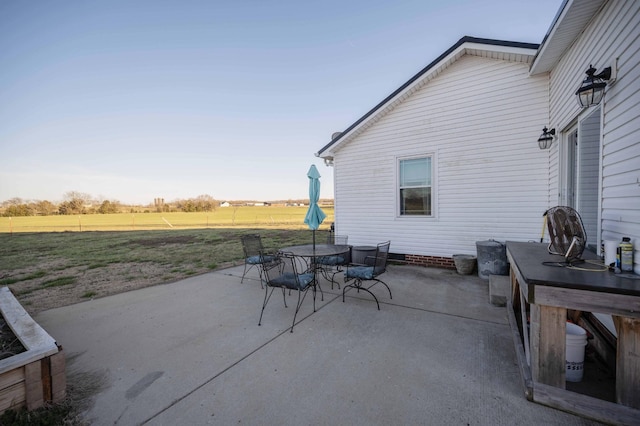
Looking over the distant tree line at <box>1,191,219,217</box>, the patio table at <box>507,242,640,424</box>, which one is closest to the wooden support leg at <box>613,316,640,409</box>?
the patio table at <box>507,242,640,424</box>

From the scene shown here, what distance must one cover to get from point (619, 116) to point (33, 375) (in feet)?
17.6

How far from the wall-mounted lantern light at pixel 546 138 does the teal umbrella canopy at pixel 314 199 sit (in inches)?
166

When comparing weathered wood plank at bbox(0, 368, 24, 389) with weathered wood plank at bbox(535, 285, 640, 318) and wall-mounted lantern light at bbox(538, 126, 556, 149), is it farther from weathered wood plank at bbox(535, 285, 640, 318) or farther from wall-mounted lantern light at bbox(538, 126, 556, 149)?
wall-mounted lantern light at bbox(538, 126, 556, 149)

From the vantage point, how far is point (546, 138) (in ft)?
15.4

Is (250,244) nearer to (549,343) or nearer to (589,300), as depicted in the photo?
(549,343)

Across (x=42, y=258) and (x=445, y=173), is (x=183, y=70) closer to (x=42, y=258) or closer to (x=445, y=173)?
(x=42, y=258)

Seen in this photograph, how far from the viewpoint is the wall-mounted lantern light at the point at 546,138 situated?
184 inches

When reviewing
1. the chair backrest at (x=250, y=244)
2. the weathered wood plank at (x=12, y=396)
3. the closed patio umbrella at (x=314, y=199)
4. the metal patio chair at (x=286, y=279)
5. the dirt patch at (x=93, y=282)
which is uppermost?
the closed patio umbrella at (x=314, y=199)

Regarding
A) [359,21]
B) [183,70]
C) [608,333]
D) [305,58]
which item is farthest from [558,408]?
[183,70]

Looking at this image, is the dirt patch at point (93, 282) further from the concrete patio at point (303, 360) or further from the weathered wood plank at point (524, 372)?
the weathered wood plank at point (524, 372)

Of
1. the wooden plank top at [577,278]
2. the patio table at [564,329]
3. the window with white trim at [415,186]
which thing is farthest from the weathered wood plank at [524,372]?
the window with white trim at [415,186]

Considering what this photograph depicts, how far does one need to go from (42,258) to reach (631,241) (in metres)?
14.7

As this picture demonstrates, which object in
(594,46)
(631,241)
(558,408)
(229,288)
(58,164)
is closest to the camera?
(558,408)

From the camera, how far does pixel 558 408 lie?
73.9 inches
